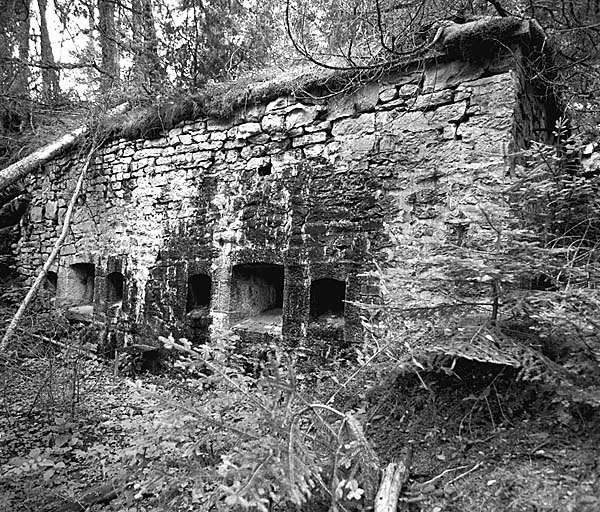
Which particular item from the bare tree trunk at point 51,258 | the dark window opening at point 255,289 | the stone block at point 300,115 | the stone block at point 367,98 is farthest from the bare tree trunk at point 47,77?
the stone block at point 367,98

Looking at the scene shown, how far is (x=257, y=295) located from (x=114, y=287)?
7.72ft

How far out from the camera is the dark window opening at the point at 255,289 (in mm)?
4676

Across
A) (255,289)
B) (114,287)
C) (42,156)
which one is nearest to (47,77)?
(42,156)

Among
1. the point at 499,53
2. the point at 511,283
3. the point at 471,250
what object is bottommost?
the point at 511,283

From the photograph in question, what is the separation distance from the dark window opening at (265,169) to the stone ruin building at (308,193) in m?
0.01

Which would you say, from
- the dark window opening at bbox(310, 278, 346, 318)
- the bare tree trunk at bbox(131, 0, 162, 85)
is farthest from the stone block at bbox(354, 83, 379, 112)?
the bare tree trunk at bbox(131, 0, 162, 85)

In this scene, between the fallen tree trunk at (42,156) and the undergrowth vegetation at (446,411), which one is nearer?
the undergrowth vegetation at (446,411)

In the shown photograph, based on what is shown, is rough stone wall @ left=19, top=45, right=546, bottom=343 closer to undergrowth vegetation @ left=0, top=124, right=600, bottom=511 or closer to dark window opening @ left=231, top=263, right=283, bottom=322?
dark window opening @ left=231, top=263, right=283, bottom=322

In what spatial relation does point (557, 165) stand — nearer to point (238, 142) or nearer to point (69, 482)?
point (238, 142)

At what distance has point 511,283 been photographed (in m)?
2.10

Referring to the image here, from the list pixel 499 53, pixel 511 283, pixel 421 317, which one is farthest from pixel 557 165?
pixel 421 317

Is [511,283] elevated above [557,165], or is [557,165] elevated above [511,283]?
[557,165]

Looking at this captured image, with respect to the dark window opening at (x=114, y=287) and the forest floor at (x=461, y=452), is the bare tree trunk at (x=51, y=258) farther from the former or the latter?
the forest floor at (x=461, y=452)

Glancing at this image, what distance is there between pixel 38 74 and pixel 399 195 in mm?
6938
